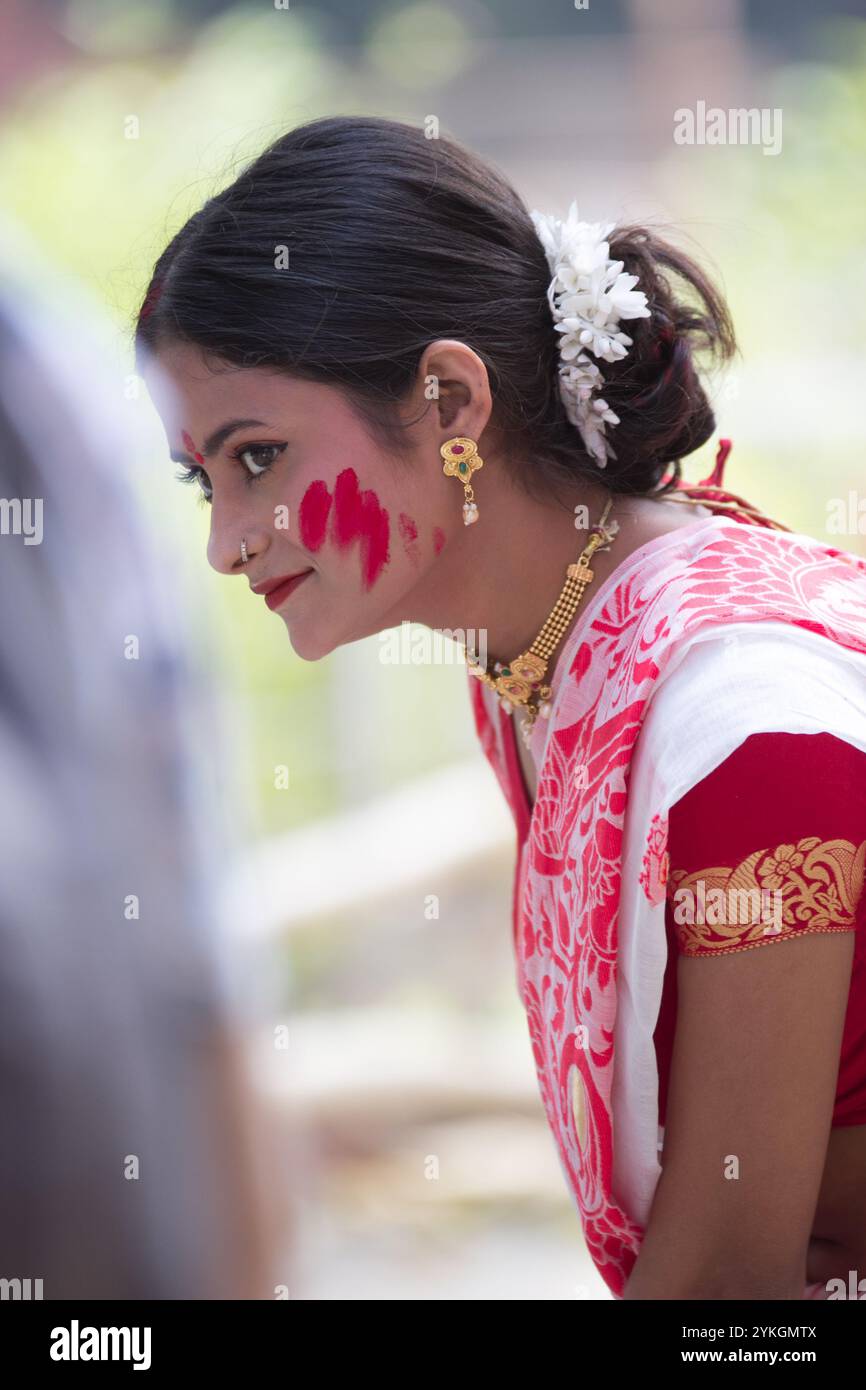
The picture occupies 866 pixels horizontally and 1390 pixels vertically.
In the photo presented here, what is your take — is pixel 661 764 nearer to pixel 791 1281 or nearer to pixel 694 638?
pixel 694 638

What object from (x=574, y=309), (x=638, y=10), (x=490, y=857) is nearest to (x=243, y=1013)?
(x=574, y=309)

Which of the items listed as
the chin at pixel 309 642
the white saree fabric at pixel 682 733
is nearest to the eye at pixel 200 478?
the chin at pixel 309 642

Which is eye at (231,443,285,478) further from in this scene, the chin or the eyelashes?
the chin

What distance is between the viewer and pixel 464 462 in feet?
3.09

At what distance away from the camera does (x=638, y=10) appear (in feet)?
8.09

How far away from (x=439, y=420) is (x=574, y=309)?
14 cm

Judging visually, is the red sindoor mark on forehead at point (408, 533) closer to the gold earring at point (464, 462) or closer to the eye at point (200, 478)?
the gold earring at point (464, 462)

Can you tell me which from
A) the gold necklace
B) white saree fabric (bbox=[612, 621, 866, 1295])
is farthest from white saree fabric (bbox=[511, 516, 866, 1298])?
the gold necklace

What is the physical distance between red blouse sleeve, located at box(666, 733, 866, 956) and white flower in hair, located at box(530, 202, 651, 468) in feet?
1.06

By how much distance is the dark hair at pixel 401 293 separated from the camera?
2.94 feet

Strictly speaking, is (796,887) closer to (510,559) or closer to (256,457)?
(510,559)

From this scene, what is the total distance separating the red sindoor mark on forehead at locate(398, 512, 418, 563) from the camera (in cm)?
94

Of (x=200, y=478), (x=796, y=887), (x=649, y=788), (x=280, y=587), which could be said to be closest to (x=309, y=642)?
(x=280, y=587)

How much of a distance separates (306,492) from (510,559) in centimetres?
17
